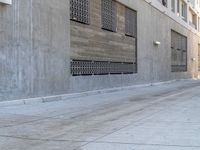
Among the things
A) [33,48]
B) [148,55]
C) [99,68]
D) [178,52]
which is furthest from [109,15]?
[178,52]

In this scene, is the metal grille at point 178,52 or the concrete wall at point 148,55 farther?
the metal grille at point 178,52

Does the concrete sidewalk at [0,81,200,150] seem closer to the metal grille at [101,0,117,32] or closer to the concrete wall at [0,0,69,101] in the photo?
the concrete wall at [0,0,69,101]

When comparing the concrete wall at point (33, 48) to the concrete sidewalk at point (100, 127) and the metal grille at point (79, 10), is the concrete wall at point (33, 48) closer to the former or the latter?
the metal grille at point (79, 10)

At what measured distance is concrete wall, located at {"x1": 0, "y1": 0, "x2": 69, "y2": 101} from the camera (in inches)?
602

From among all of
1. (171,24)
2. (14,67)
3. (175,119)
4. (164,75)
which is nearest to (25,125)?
(175,119)

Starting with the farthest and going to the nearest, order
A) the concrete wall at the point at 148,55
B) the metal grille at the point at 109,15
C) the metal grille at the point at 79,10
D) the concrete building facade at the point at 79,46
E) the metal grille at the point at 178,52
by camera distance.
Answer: the metal grille at the point at 178,52
the metal grille at the point at 109,15
the concrete wall at the point at 148,55
the metal grille at the point at 79,10
the concrete building facade at the point at 79,46

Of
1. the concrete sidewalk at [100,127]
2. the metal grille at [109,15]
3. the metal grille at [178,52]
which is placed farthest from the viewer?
the metal grille at [178,52]

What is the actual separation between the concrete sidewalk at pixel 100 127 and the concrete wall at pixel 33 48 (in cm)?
121

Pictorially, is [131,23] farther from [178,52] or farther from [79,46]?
[178,52]

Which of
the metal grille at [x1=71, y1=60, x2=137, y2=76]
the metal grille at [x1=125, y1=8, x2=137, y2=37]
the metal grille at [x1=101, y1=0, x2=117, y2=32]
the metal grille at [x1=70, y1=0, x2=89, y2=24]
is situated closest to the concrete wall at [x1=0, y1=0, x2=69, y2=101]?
the metal grille at [x1=70, y1=0, x2=89, y2=24]

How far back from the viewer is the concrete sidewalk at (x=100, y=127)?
8172 millimetres

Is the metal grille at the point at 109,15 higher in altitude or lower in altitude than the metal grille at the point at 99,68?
higher

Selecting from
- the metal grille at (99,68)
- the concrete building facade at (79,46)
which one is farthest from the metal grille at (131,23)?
the metal grille at (99,68)

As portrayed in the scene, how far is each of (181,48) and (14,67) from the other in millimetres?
34541
